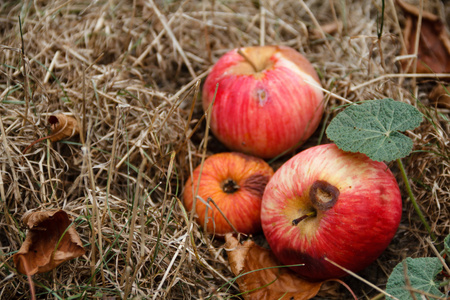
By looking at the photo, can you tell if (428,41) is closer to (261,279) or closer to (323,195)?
(323,195)

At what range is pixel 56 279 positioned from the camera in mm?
1593

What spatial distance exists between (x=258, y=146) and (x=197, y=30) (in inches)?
45.2

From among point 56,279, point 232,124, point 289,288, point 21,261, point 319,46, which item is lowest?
point 289,288

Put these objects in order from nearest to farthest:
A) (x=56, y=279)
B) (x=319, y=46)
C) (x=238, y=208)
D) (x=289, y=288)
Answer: (x=56, y=279) → (x=289, y=288) → (x=238, y=208) → (x=319, y=46)

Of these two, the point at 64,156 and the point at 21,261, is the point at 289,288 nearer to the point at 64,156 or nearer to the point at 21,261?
the point at 21,261

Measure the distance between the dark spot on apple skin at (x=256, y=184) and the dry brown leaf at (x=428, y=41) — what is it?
1198mm

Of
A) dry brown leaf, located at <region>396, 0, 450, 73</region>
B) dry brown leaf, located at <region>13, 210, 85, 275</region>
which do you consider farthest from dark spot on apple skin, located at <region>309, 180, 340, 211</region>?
dry brown leaf, located at <region>396, 0, 450, 73</region>

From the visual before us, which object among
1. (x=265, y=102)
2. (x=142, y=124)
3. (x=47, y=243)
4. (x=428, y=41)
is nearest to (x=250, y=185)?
(x=265, y=102)

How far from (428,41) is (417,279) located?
1.69 m

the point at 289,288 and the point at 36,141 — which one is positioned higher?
the point at 36,141

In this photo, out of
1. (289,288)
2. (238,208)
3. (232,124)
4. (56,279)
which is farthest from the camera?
Result: (232,124)

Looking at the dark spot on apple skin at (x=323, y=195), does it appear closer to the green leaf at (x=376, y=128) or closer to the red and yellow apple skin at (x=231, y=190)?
the green leaf at (x=376, y=128)

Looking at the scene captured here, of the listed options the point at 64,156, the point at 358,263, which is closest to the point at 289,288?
the point at 358,263

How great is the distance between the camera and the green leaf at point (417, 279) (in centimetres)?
140
